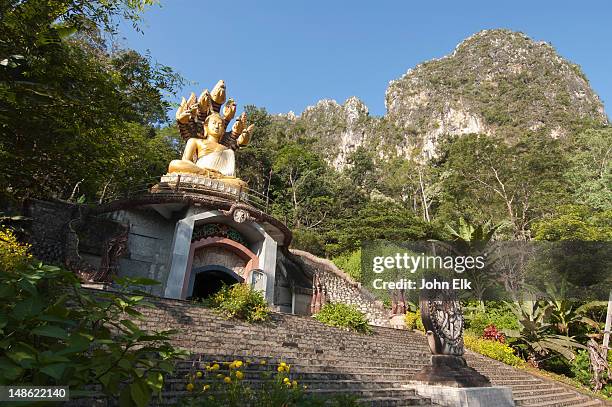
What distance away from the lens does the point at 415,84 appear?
2968 inches

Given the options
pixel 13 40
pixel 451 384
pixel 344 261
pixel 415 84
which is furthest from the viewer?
pixel 415 84

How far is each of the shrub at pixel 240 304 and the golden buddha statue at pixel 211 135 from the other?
17.2ft

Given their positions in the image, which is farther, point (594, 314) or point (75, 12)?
point (594, 314)

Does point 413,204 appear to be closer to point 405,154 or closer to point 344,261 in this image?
point 344,261

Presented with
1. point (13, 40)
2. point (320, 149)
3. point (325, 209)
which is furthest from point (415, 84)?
point (13, 40)

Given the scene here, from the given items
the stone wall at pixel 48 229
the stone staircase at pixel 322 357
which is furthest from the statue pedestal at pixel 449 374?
the stone wall at pixel 48 229

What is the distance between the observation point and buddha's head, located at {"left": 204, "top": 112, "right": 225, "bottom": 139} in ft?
49.4

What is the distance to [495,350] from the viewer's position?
1285 cm

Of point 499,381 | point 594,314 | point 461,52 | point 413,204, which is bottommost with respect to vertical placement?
point 499,381

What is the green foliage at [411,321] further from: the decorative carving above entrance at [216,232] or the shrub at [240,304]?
the shrub at [240,304]

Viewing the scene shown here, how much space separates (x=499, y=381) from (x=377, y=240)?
42.7ft

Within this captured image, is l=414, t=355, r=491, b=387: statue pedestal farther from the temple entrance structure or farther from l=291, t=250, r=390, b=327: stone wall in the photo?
l=291, t=250, r=390, b=327: stone wall

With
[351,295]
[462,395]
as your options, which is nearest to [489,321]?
[351,295]

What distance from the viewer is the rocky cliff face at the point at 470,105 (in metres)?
60.5
